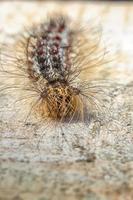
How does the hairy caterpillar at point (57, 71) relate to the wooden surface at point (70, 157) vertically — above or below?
above

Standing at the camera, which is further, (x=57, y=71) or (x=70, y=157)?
(x=57, y=71)

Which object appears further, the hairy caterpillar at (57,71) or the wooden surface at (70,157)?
the hairy caterpillar at (57,71)

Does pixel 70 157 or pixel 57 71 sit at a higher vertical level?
pixel 57 71

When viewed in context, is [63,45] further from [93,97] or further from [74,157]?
[74,157]

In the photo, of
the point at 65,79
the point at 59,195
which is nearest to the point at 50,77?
the point at 65,79
